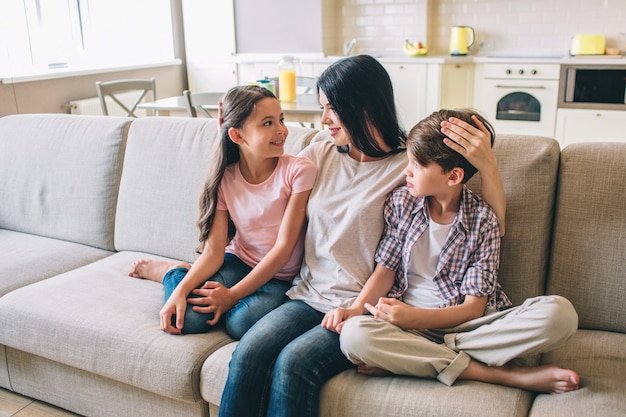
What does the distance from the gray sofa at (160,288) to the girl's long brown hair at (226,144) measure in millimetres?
257

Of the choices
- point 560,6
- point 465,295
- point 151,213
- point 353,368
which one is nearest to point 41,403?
point 151,213

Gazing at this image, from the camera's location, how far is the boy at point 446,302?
135 centimetres

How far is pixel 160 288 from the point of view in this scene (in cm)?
198

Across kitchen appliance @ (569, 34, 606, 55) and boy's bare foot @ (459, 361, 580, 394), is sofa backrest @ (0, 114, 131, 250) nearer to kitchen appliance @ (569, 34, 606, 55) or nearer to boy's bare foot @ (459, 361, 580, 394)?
boy's bare foot @ (459, 361, 580, 394)

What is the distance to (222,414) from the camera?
1428mm

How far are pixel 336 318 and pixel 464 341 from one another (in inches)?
11.8

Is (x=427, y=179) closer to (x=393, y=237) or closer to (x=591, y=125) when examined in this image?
(x=393, y=237)

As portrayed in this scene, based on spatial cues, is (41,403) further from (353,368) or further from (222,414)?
(353,368)

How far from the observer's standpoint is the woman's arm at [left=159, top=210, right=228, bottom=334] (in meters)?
1.67

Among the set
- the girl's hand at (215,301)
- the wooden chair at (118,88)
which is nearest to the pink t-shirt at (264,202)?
the girl's hand at (215,301)

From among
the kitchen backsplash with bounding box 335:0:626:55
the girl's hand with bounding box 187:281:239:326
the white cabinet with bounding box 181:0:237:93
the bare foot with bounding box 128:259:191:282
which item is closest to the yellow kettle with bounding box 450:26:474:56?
the kitchen backsplash with bounding box 335:0:626:55

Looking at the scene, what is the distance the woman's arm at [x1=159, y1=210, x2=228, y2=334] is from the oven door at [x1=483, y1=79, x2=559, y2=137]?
3.46m

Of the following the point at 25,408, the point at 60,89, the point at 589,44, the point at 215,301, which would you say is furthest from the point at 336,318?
the point at 589,44

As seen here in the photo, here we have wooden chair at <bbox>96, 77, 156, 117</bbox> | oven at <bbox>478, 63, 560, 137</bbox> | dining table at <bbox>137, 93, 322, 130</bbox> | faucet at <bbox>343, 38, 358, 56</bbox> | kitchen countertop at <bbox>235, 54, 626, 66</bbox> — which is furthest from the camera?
faucet at <bbox>343, 38, 358, 56</bbox>
